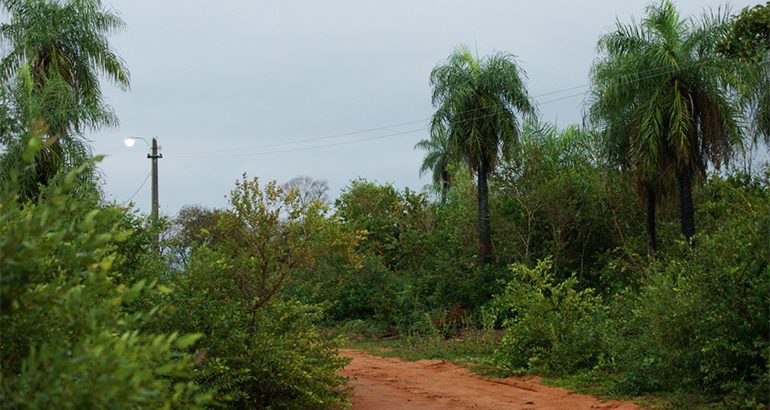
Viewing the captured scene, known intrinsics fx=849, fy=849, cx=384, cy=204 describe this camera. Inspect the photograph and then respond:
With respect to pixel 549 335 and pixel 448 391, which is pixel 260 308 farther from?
pixel 549 335

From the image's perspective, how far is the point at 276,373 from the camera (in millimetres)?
9031

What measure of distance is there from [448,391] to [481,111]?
12.1 m

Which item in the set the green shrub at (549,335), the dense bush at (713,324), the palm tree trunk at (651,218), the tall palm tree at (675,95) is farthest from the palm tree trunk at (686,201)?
the dense bush at (713,324)

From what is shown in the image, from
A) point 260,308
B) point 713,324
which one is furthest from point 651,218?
point 260,308

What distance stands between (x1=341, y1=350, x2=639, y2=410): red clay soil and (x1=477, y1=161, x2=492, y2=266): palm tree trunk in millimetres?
8396

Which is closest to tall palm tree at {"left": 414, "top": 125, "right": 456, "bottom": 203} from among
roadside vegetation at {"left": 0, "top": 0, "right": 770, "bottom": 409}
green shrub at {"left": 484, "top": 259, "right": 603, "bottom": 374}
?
roadside vegetation at {"left": 0, "top": 0, "right": 770, "bottom": 409}

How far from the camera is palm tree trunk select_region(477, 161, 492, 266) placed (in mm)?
23516

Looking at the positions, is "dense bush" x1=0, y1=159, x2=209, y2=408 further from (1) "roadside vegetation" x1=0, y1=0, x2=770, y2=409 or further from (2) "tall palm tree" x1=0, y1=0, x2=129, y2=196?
(2) "tall palm tree" x1=0, y1=0, x2=129, y2=196

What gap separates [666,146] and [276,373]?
12228 millimetres

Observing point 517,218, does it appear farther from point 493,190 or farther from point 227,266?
point 227,266

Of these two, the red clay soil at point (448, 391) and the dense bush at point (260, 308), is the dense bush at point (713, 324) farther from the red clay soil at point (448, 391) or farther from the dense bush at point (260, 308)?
the dense bush at point (260, 308)

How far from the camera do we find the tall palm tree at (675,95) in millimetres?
17812

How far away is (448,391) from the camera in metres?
12.2

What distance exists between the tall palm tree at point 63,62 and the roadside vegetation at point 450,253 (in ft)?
0.16
